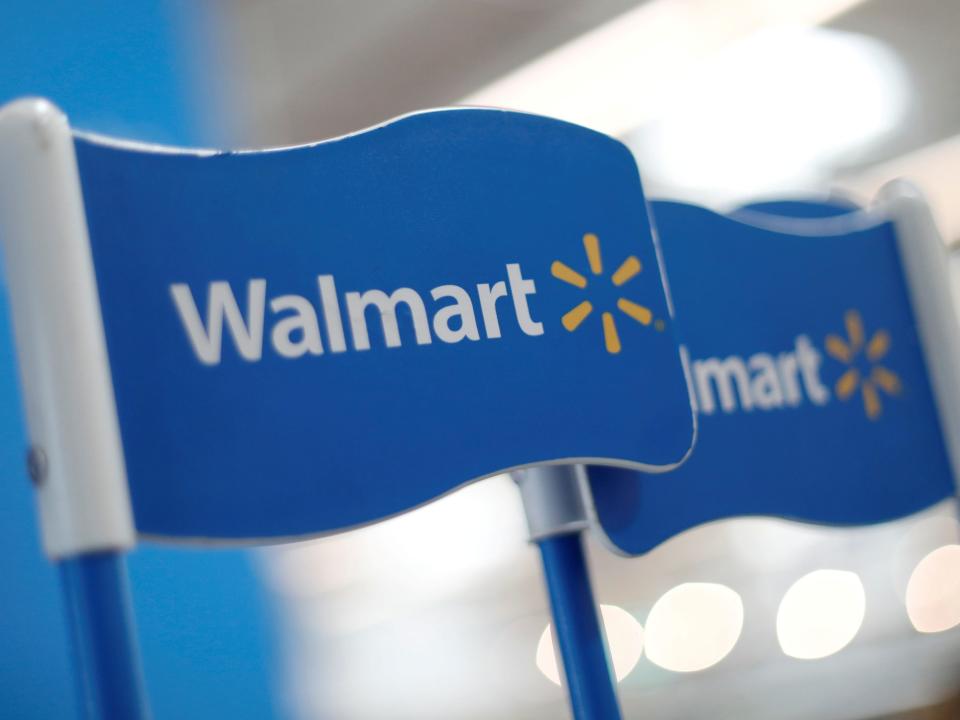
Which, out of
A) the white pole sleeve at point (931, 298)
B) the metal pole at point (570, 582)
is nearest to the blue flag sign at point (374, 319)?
the metal pole at point (570, 582)

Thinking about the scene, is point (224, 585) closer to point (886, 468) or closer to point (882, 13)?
point (886, 468)

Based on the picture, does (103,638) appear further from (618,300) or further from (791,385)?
(791,385)

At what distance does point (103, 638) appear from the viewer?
53 centimetres

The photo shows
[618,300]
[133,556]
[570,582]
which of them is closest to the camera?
[618,300]

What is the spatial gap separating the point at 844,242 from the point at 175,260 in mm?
768

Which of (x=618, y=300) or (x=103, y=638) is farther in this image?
(x=618, y=300)

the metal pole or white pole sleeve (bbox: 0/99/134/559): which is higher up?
white pole sleeve (bbox: 0/99/134/559)

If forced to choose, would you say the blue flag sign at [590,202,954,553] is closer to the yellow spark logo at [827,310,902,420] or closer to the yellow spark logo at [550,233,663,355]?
the yellow spark logo at [827,310,902,420]

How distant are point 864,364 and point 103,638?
84 cm

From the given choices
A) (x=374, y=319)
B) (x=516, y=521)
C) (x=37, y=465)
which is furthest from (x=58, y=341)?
(x=516, y=521)

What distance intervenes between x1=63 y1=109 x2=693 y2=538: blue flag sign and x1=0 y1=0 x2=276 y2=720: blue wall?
0.58m

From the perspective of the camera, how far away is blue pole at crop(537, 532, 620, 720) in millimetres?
839

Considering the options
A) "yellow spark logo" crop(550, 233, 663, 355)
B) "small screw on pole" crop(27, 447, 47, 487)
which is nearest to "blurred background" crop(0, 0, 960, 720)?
"yellow spark logo" crop(550, 233, 663, 355)

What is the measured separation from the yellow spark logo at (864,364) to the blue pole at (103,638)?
2.51ft
